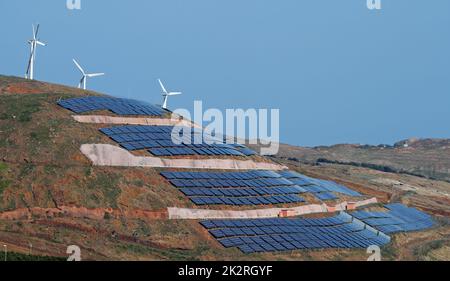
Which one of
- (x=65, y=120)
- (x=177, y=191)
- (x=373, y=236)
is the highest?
(x=65, y=120)

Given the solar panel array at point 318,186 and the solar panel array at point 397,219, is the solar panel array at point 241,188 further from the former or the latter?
the solar panel array at point 397,219

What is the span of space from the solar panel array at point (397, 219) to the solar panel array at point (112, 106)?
32706 mm

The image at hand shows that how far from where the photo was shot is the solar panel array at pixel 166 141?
111150 millimetres

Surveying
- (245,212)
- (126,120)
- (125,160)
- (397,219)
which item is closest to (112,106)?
(126,120)

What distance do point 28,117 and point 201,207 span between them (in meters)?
25.9

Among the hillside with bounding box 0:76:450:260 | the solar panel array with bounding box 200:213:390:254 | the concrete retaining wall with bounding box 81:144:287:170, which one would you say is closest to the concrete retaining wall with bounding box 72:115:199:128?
the hillside with bounding box 0:76:450:260

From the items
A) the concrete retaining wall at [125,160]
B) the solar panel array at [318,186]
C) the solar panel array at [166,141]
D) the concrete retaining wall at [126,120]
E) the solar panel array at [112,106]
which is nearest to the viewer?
the concrete retaining wall at [125,160]

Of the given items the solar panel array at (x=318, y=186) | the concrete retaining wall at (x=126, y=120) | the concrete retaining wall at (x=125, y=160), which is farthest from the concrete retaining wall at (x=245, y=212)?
the concrete retaining wall at (x=126, y=120)

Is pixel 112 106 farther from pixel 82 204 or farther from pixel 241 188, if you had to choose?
pixel 82 204

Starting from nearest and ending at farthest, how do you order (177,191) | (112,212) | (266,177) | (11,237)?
1. (11,237)
2. (112,212)
3. (177,191)
4. (266,177)

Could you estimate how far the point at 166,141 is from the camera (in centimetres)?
11619

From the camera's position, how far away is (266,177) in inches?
4774
